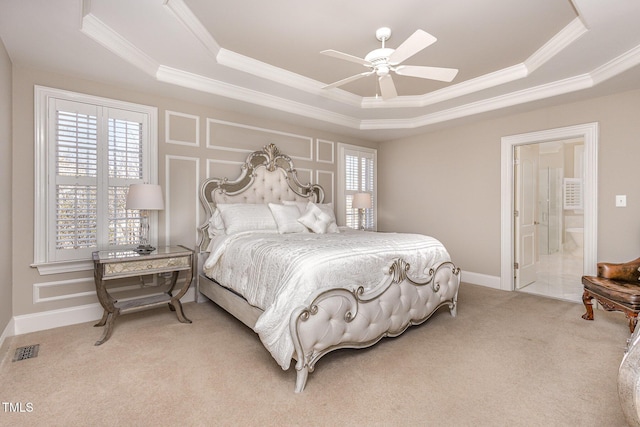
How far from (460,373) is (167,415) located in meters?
1.84

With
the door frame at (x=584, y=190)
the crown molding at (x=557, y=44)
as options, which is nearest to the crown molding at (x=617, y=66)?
the crown molding at (x=557, y=44)

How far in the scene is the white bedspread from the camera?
6.44 ft

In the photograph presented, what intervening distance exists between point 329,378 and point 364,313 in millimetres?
493

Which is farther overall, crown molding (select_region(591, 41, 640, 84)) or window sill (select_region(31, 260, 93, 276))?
window sill (select_region(31, 260, 93, 276))

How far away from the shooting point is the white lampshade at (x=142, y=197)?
2.84 metres

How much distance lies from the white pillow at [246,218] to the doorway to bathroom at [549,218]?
3461mm

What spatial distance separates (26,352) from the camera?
231 centimetres

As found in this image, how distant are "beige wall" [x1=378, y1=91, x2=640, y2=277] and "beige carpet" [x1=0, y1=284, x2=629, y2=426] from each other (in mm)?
1402

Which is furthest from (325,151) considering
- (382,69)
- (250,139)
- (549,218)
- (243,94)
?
(549,218)

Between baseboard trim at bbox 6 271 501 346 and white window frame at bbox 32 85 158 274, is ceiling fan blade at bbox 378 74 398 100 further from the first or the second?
baseboard trim at bbox 6 271 501 346

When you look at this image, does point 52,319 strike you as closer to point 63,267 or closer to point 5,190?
point 63,267

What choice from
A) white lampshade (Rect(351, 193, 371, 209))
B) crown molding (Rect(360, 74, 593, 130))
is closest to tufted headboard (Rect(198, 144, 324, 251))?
white lampshade (Rect(351, 193, 371, 209))

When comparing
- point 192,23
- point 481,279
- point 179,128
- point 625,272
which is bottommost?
point 481,279

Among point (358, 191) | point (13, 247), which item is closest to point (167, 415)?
point (13, 247)
